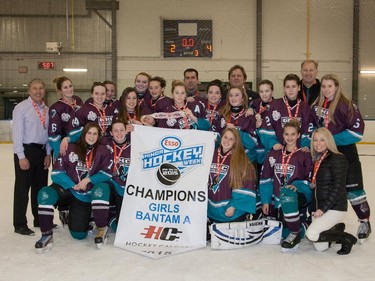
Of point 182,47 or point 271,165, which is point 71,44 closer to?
point 182,47

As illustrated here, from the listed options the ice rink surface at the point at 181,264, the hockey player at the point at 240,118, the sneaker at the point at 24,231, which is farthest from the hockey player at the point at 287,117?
the sneaker at the point at 24,231

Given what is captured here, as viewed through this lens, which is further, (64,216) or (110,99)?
(110,99)

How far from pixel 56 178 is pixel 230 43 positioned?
11.1m

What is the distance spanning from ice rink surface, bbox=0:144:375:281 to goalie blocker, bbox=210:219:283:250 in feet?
0.19

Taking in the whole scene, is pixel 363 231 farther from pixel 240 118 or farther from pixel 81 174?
pixel 81 174

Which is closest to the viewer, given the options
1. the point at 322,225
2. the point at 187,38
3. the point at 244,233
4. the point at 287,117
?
the point at 322,225

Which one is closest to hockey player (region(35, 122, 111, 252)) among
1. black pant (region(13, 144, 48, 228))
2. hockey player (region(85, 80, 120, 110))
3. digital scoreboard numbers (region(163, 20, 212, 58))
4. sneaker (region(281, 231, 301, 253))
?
black pant (region(13, 144, 48, 228))

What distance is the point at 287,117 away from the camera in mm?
3748

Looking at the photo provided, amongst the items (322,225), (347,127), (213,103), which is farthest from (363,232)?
(213,103)

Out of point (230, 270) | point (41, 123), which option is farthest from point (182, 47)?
point (230, 270)

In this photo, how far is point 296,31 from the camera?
14.1 metres

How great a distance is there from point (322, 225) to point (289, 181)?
1.46 ft

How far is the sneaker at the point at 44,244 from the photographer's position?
327 cm

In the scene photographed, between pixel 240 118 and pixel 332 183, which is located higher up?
pixel 240 118
